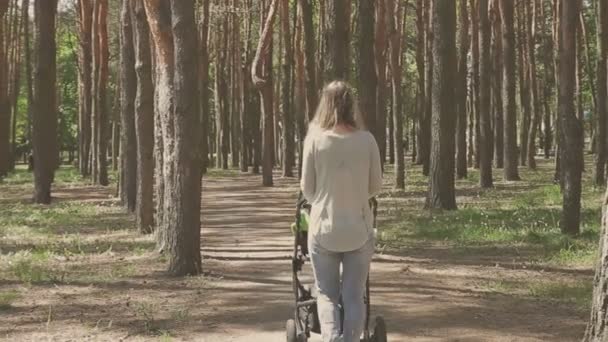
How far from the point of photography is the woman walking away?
488cm

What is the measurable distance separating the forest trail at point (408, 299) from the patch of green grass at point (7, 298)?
6.88ft

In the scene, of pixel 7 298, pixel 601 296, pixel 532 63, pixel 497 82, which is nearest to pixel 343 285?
pixel 601 296

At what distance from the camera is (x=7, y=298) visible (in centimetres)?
873

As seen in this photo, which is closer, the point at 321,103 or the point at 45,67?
the point at 321,103

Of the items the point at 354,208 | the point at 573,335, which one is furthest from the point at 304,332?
the point at 573,335

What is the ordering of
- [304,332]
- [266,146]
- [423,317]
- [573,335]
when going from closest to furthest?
1. [304,332]
2. [573,335]
3. [423,317]
4. [266,146]

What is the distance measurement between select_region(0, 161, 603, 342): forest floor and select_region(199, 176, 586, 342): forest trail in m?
0.02

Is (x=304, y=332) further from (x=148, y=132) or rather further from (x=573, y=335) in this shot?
(x=148, y=132)

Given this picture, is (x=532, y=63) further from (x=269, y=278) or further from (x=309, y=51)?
(x=269, y=278)

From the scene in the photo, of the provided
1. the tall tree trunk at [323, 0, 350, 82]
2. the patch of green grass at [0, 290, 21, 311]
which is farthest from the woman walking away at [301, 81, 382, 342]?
the tall tree trunk at [323, 0, 350, 82]

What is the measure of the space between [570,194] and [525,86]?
82.3 ft

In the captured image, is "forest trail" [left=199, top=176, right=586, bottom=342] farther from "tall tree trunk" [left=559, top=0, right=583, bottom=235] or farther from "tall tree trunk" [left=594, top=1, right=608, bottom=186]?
"tall tree trunk" [left=594, top=1, right=608, bottom=186]

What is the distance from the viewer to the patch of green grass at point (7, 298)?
834 cm

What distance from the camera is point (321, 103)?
4.99 metres
